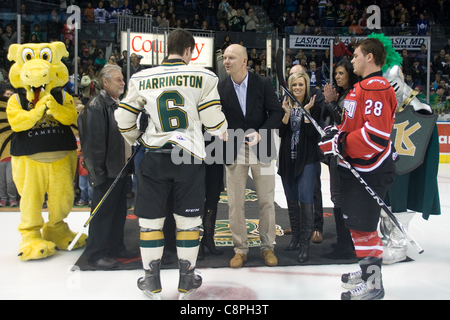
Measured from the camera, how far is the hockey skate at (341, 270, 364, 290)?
8.15 feet

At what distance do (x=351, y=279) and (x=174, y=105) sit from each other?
1502 millimetres

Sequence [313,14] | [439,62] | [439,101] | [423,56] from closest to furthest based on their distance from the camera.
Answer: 1. [439,101]
2. [423,56]
3. [439,62]
4. [313,14]

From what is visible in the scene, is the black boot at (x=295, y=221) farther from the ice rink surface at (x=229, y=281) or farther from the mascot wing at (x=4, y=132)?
the mascot wing at (x=4, y=132)

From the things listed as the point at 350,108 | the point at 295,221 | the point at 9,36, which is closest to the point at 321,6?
the point at 9,36

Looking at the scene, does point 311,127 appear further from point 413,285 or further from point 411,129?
point 413,285

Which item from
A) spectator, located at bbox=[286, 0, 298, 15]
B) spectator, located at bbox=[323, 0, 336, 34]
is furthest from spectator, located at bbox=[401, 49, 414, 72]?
spectator, located at bbox=[286, 0, 298, 15]

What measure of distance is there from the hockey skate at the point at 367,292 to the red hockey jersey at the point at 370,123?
648mm

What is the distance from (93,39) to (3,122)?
4670 mm

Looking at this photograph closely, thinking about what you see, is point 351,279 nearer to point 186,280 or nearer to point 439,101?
point 186,280

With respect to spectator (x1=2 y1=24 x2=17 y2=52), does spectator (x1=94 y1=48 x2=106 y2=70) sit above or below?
above

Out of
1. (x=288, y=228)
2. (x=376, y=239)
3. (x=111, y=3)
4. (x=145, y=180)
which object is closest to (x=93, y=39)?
(x=111, y=3)

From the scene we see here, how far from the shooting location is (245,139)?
280 cm

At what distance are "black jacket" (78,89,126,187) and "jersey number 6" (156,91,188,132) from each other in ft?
2.71

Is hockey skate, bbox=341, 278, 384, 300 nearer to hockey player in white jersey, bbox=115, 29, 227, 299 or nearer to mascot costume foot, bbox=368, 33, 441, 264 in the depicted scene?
mascot costume foot, bbox=368, 33, 441, 264
